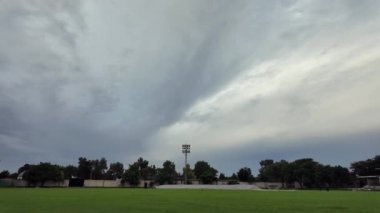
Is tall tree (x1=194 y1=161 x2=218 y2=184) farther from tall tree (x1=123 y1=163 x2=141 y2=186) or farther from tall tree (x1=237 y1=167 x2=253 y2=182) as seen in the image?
tall tree (x1=123 y1=163 x2=141 y2=186)

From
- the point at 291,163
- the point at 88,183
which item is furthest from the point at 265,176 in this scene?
the point at 88,183

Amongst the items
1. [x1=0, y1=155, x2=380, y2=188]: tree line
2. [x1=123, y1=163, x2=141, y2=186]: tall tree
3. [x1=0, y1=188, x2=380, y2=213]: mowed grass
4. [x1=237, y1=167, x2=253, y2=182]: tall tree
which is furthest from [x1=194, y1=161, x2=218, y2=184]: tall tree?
[x1=0, y1=188, x2=380, y2=213]: mowed grass

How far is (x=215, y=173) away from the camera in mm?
140125

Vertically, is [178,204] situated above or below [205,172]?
below

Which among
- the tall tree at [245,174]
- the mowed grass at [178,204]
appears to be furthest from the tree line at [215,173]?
the mowed grass at [178,204]

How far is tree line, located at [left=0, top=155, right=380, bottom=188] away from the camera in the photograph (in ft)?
380

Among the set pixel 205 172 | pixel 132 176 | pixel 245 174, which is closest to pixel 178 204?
pixel 132 176

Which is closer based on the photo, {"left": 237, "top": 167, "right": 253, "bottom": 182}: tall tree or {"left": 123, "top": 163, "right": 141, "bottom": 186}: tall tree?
{"left": 123, "top": 163, "right": 141, "bottom": 186}: tall tree

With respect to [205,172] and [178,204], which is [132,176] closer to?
[205,172]

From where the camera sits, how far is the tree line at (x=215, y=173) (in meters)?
116

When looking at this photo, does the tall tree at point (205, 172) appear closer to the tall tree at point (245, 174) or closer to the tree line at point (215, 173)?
the tree line at point (215, 173)

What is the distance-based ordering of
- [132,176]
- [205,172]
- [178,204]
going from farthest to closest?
[205,172] → [132,176] → [178,204]

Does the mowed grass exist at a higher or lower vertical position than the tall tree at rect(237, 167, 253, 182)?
lower

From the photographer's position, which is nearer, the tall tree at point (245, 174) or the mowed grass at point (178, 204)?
the mowed grass at point (178, 204)
